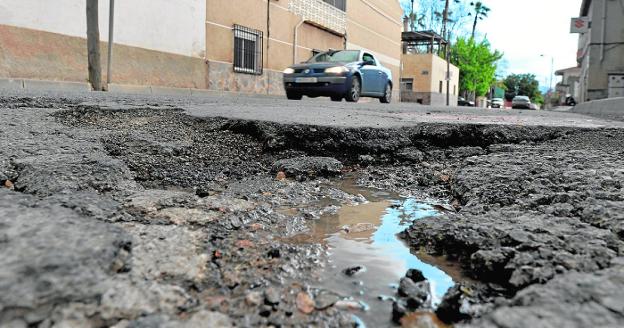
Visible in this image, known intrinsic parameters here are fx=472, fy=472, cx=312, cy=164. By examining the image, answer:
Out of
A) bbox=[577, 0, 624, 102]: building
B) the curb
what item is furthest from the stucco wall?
bbox=[577, 0, 624, 102]: building

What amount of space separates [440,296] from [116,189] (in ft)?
4.07

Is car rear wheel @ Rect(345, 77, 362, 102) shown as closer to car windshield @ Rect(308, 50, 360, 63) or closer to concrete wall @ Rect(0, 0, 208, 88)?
car windshield @ Rect(308, 50, 360, 63)

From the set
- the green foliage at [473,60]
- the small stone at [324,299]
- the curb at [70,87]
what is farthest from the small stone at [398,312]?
the green foliage at [473,60]

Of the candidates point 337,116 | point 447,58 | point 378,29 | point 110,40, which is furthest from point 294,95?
point 447,58

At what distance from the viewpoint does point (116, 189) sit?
5.76ft

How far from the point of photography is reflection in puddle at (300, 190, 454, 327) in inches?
42.6

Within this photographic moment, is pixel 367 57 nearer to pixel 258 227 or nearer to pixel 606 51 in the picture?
pixel 258 227

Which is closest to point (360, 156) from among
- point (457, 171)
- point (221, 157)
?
point (457, 171)

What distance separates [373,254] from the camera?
137cm

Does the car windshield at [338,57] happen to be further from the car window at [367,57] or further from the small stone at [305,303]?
the small stone at [305,303]

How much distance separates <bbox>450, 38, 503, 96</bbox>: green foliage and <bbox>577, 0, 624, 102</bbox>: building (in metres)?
26.0

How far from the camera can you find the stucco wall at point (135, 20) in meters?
8.30

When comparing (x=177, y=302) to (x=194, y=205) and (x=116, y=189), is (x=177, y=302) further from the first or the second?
(x=116, y=189)

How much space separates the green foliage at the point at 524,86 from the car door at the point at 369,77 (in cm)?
6856
